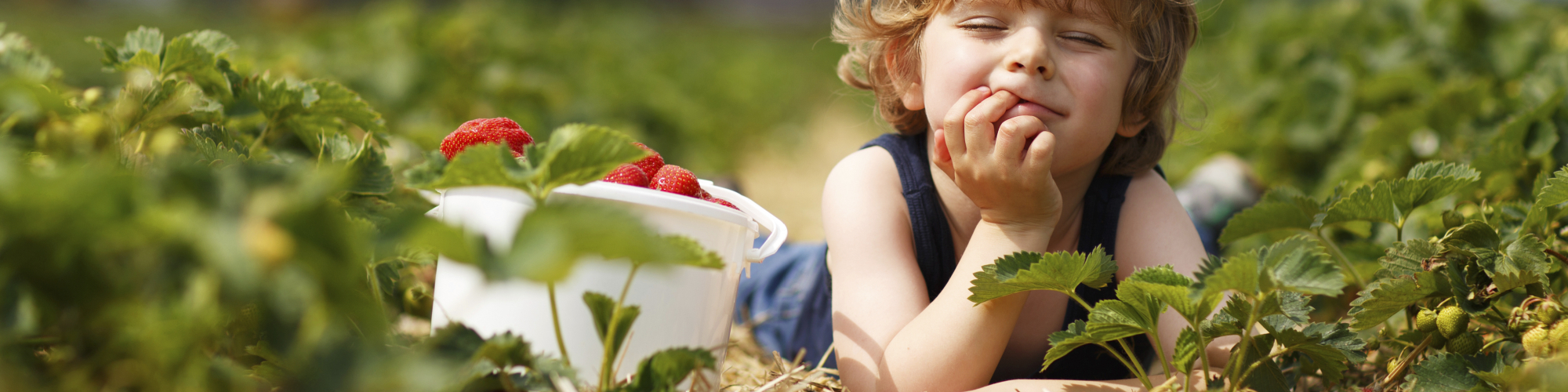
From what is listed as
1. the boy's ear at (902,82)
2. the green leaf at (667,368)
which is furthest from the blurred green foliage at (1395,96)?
the green leaf at (667,368)

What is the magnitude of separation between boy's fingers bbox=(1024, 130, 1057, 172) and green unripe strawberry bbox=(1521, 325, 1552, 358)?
524mm

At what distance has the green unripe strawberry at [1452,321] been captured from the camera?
3.25 feet

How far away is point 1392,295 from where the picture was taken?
99 centimetres

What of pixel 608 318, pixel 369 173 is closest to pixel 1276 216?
pixel 608 318

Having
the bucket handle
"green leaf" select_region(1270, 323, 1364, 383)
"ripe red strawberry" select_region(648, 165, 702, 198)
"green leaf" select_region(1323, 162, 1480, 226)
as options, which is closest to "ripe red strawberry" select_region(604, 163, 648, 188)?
"ripe red strawberry" select_region(648, 165, 702, 198)

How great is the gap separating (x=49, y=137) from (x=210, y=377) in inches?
27.1

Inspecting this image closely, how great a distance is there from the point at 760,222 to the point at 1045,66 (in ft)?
1.39

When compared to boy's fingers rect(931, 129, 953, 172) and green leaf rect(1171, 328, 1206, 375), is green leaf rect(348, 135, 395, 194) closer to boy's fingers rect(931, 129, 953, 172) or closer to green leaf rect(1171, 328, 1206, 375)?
boy's fingers rect(931, 129, 953, 172)

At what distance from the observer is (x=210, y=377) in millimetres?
571

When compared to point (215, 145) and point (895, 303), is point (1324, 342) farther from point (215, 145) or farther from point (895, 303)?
point (215, 145)

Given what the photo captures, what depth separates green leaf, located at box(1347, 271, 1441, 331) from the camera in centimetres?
99

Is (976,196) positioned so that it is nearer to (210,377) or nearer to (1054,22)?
(1054,22)

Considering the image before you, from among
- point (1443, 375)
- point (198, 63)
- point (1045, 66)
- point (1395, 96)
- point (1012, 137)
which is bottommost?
point (1443, 375)

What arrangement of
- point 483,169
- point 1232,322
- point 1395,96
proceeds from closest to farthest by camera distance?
1. point 483,169
2. point 1232,322
3. point 1395,96
